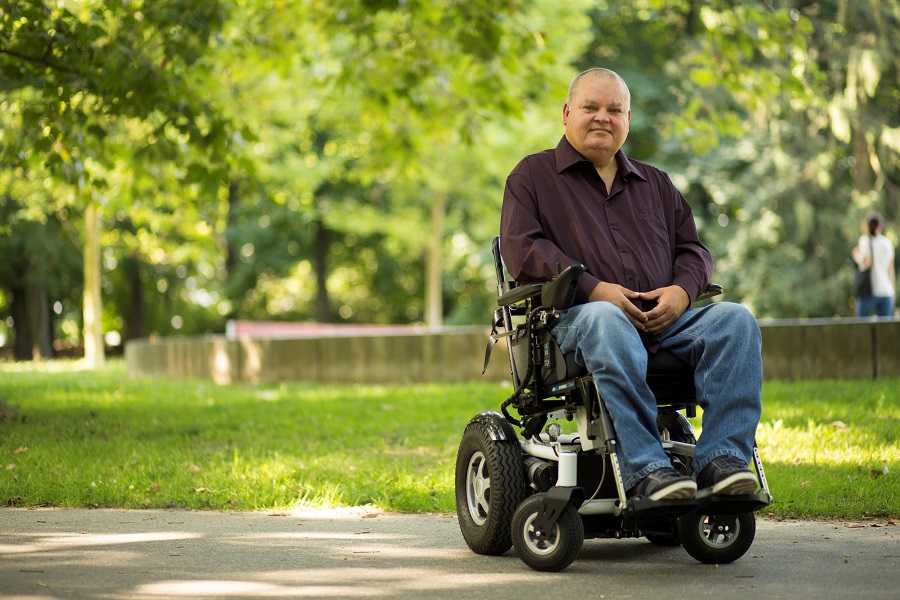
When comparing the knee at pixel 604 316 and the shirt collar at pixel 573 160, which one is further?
the shirt collar at pixel 573 160

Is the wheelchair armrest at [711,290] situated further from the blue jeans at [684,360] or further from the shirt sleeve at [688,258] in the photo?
the blue jeans at [684,360]

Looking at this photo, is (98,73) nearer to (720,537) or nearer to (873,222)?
(720,537)

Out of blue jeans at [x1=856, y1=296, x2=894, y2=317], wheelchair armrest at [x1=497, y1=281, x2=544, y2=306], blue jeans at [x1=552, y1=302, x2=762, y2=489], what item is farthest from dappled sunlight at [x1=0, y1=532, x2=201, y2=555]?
blue jeans at [x1=856, y1=296, x2=894, y2=317]

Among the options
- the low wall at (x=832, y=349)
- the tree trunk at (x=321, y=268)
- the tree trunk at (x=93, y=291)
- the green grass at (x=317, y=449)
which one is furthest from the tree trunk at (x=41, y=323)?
the low wall at (x=832, y=349)

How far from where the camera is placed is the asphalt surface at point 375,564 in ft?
12.4

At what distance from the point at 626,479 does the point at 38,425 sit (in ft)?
19.1

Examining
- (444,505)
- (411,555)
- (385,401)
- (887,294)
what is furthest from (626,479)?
(887,294)

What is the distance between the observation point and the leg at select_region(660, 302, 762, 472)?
4.06 metres

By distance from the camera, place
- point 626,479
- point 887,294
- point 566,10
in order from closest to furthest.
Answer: point 626,479
point 887,294
point 566,10

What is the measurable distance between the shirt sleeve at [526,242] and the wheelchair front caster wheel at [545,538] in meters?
0.82

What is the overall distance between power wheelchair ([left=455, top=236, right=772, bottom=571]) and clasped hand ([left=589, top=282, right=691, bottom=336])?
124mm

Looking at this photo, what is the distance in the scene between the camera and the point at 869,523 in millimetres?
5250

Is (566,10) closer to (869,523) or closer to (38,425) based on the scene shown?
(38,425)

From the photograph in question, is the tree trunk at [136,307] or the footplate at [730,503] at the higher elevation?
the tree trunk at [136,307]
